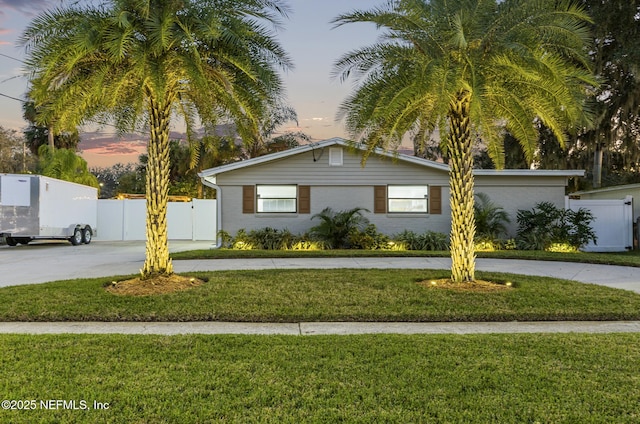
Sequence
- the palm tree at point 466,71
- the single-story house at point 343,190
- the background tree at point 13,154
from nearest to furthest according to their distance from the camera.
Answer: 1. the palm tree at point 466,71
2. the single-story house at point 343,190
3. the background tree at point 13,154

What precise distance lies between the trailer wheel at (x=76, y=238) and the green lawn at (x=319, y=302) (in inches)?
465

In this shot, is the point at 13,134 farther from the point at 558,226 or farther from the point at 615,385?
the point at 615,385

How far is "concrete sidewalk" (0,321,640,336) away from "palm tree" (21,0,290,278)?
7.74ft

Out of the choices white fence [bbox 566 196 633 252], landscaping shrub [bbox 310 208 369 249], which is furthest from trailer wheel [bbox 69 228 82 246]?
white fence [bbox 566 196 633 252]

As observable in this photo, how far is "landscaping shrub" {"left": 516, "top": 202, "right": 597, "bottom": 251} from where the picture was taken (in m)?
15.2

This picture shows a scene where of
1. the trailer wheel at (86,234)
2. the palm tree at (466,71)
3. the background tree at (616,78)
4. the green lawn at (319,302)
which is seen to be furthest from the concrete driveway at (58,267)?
the background tree at (616,78)

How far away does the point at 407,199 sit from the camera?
16906 millimetres

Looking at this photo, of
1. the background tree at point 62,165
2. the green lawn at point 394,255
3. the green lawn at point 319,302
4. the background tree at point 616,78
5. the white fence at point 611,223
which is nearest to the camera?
the green lawn at point 319,302

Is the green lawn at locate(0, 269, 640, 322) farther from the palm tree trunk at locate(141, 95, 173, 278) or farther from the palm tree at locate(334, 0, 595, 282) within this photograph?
the palm tree at locate(334, 0, 595, 282)

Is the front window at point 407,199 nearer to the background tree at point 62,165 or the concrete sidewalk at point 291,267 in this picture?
the concrete sidewalk at point 291,267

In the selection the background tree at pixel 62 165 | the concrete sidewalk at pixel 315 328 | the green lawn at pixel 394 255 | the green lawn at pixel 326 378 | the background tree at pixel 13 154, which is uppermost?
the background tree at pixel 13 154

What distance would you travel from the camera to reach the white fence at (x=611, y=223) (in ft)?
53.3

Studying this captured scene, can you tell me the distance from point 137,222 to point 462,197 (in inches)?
724

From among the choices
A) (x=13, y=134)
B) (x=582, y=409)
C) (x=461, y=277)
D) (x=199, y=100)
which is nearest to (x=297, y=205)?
(x=199, y=100)
